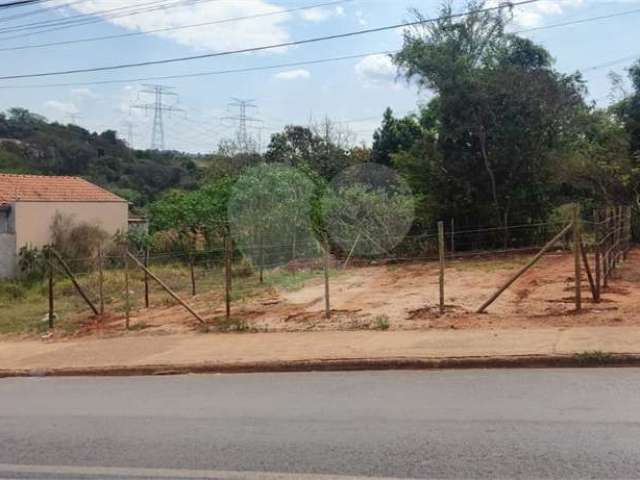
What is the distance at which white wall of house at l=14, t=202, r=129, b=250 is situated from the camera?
29.0 metres

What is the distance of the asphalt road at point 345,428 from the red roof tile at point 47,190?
2319 centimetres

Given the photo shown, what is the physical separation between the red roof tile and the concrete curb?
20.4 m

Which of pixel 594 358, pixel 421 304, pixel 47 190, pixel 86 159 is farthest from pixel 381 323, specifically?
pixel 86 159

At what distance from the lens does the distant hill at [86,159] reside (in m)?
54.7

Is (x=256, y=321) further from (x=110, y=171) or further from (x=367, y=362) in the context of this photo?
(x=110, y=171)

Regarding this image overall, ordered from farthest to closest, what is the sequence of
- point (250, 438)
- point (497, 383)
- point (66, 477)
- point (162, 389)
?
1. point (162, 389)
2. point (497, 383)
3. point (250, 438)
4. point (66, 477)

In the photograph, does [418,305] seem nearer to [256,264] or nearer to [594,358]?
[594,358]

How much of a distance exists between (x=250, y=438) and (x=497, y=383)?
118 inches

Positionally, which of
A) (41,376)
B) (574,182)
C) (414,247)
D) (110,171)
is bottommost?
(41,376)

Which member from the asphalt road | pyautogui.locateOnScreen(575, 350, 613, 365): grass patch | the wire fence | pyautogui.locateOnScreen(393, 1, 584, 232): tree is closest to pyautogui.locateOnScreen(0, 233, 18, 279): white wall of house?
the wire fence

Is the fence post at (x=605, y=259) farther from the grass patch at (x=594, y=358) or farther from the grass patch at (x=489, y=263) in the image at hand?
the grass patch at (x=594, y=358)

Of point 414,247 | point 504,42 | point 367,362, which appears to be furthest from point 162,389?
point 504,42

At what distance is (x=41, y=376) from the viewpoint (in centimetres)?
1090

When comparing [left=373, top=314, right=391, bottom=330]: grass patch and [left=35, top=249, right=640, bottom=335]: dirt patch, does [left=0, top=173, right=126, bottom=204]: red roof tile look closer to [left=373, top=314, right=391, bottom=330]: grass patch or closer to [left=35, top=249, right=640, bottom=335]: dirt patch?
[left=35, top=249, right=640, bottom=335]: dirt patch
